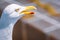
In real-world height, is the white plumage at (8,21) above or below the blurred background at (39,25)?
below

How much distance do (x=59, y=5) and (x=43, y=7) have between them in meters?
0.11

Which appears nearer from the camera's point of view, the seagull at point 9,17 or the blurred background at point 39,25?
the seagull at point 9,17

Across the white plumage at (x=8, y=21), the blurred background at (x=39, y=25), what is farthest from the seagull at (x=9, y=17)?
the blurred background at (x=39, y=25)

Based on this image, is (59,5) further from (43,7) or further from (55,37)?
(55,37)

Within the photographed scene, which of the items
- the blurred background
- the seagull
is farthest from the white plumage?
the blurred background

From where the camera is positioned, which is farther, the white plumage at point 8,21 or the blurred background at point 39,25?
the blurred background at point 39,25

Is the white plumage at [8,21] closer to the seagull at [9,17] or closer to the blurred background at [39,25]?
the seagull at [9,17]

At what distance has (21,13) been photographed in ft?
2.85

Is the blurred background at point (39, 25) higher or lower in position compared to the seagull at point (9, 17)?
higher

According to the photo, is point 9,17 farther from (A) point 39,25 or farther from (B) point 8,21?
(A) point 39,25

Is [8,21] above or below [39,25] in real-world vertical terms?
below

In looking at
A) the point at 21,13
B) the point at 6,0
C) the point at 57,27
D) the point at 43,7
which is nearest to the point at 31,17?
the point at 43,7

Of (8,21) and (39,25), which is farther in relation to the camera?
(39,25)

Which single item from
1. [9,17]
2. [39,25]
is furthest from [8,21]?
[39,25]
